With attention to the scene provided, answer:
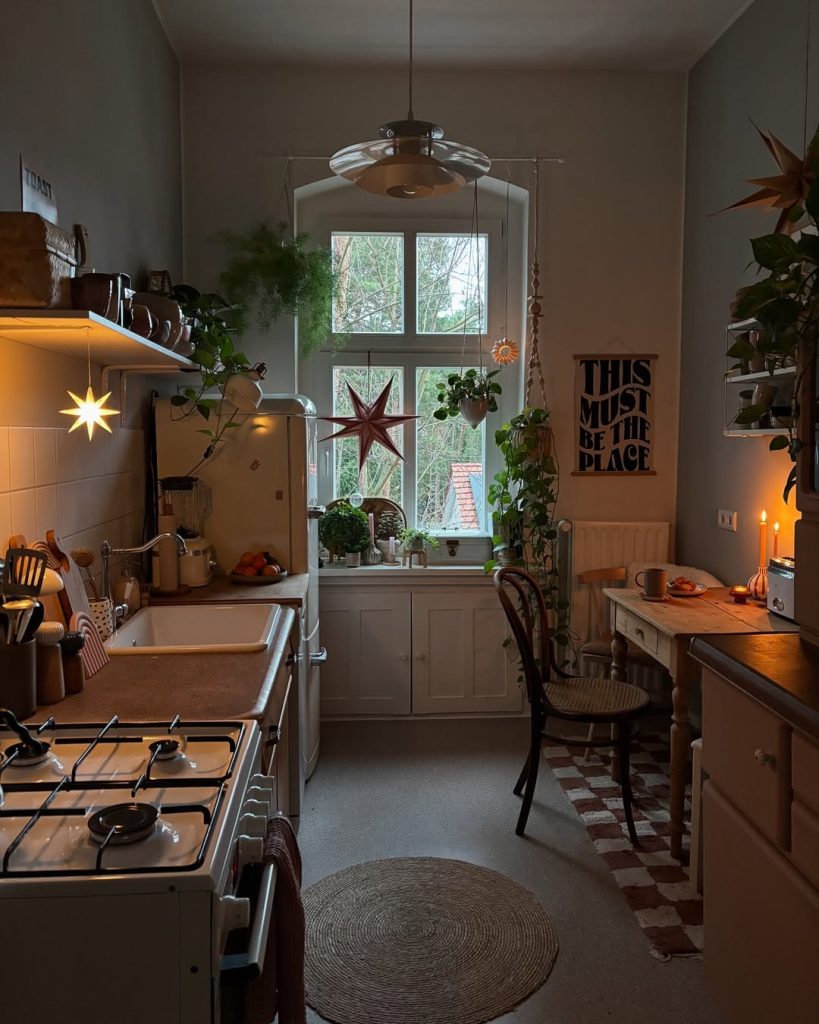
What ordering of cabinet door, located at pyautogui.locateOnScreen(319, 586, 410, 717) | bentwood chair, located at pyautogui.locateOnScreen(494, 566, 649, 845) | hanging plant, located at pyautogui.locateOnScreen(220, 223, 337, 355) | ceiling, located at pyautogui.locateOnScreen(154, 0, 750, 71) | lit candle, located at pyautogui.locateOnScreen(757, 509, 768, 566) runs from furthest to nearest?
cabinet door, located at pyautogui.locateOnScreen(319, 586, 410, 717)
hanging plant, located at pyautogui.locateOnScreen(220, 223, 337, 355)
ceiling, located at pyautogui.locateOnScreen(154, 0, 750, 71)
lit candle, located at pyautogui.locateOnScreen(757, 509, 768, 566)
bentwood chair, located at pyautogui.locateOnScreen(494, 566, 649, 845)

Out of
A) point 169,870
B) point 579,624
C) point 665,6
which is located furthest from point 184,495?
point 665,6

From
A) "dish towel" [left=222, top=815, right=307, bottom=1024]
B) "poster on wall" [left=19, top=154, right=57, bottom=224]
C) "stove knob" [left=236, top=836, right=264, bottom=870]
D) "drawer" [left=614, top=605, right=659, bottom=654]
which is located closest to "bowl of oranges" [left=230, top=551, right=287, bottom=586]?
"drawer" [left=614, top=605, right=659, bottom=654]

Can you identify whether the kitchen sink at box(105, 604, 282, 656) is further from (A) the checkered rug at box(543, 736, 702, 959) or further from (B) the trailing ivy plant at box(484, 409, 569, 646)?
(B) the trailing ivy plant at box(484, 409, 569, 646)

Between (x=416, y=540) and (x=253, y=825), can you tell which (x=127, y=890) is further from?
(x=416, y=540)

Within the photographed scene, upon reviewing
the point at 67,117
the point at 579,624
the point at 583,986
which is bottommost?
the point at 583,986

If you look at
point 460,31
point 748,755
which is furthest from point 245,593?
point 460,31

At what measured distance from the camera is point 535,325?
4125 millimetres

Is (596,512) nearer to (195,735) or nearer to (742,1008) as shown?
(742,1008)

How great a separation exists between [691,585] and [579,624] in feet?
3.07

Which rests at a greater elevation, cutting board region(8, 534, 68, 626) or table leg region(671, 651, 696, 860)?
cutting board region(8, 534, 68, 626)

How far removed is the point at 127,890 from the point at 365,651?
3.09m

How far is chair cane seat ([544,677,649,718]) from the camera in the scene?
9.85 feet

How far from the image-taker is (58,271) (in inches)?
67.2

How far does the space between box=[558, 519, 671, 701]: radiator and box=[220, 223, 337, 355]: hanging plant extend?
1.55 meters
